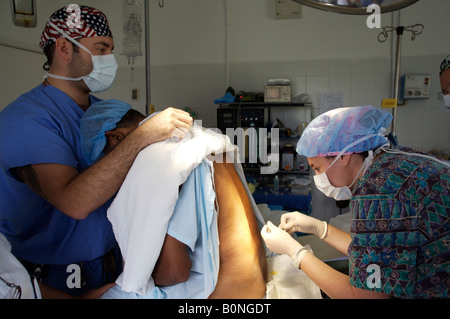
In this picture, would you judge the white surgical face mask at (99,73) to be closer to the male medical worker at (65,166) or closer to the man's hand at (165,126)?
the male medical worker at (65,166)

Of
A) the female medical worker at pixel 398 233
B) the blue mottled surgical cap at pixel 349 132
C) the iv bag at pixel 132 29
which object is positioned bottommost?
the female medical worker at pixel 398 233

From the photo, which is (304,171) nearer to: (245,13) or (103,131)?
(245,13)

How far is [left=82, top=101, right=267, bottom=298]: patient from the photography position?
0.88 meters

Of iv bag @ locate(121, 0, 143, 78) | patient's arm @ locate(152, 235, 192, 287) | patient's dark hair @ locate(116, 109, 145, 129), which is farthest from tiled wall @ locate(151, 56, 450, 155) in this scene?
patient's arm @ locate(152, 235, 192, 287)

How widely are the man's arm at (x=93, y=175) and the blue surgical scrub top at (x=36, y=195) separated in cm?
4

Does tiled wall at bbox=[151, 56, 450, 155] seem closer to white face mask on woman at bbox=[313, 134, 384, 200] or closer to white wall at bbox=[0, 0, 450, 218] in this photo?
white wall at bbox=[0, 0, 450, 218]

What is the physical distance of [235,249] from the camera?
3.09 ft

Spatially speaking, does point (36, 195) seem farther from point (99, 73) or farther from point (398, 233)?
point (398, 233)

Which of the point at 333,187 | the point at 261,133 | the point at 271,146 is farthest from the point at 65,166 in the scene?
the point at 271,146

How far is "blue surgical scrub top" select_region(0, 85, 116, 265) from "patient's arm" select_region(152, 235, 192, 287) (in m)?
0.27

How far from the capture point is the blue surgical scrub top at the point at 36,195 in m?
0.89

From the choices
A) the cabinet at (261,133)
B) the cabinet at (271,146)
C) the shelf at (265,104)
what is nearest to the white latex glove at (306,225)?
the cabinet at (271,146)

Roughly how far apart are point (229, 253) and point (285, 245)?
0.66 feet

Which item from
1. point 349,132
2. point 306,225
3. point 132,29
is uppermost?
point 132,29
